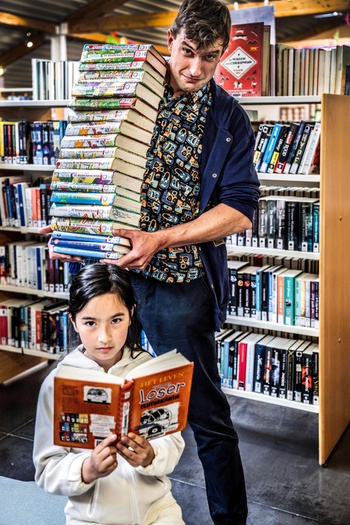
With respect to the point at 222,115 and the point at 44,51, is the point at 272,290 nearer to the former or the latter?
the point at 222,115

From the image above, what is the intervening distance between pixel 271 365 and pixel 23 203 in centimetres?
160

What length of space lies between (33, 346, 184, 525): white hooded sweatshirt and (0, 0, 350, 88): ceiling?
7079mm

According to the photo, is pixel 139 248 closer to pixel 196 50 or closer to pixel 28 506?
pixel 196 50

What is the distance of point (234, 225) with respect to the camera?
2053 millimetres

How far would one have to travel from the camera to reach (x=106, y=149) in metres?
1.91

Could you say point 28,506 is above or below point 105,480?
below

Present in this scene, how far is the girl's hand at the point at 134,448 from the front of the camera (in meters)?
1.55

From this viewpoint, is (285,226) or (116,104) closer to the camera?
(116,104)

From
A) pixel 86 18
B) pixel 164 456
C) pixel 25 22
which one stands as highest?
pixel 86 18

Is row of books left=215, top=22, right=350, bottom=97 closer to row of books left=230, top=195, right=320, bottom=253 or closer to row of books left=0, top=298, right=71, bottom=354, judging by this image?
row of books left=230, top=195, right=320, bottom=253

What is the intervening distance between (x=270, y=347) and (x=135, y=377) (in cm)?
194

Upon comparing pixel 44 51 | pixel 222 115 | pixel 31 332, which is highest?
pixel 44 51

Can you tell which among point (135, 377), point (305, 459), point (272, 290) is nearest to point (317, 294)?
point (272, 290)

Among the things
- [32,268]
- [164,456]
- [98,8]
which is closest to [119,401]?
[164,456]
